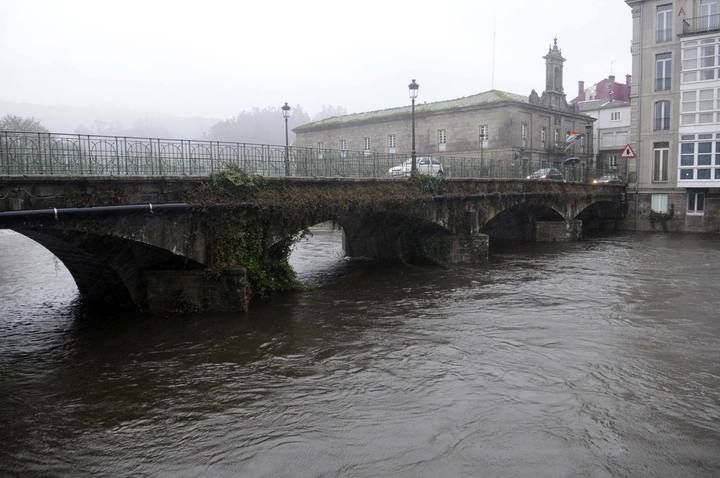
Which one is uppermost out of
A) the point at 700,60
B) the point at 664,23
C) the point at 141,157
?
the point at 664,23

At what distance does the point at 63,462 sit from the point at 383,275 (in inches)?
651

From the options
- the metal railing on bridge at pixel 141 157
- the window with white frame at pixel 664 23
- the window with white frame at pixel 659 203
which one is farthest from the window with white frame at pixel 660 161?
the metal railing on bridge at pixel 141 157

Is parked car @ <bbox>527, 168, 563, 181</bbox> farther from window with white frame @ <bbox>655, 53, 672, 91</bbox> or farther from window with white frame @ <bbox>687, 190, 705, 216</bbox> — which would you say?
window with white frame @ <bbox>655, 53, 672, 91</bbox>

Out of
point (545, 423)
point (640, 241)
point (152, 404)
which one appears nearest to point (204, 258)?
point (152, 404)

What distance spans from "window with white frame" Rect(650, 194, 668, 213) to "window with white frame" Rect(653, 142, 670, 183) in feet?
3.55

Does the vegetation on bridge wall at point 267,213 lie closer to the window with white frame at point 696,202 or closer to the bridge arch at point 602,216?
the bridge arch at point 602,216

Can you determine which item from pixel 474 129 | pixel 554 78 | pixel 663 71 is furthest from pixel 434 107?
pixel 663 71

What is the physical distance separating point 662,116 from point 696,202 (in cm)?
645

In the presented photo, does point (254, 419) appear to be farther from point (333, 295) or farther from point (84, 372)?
point (333, 295)

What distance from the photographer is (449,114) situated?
5659cm

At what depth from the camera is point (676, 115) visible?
1596 inches

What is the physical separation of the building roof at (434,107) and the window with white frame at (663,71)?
46.1 ft

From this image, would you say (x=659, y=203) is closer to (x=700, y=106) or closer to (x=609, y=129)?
(x=700, y=106)

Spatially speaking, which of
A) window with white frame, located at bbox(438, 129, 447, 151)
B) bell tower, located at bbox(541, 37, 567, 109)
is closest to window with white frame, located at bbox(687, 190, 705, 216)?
bell tower, located at bbox(541, 37, 567, 109)
